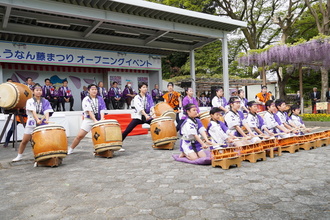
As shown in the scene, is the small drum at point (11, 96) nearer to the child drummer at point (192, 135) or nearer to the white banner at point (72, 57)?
the child drummer at point (192, 135)

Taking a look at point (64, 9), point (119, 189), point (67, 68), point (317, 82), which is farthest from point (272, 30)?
point (119, 189)

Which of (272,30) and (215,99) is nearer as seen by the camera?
(215,99)

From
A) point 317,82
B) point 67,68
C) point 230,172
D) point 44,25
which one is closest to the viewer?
point 230,172

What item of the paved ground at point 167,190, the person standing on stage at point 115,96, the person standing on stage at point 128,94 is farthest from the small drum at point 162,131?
the person standing on stage at point 128,94

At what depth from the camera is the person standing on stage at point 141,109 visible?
20.4 feet

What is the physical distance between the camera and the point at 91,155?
5.80 meters

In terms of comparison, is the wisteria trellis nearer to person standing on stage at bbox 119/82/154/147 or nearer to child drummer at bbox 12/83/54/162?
person standing on stage at bbox 119/82/154/147

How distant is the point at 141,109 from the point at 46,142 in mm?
2277

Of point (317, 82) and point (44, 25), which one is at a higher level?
point (44, 25)

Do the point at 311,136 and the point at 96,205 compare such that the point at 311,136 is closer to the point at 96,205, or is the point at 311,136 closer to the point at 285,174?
the point at 285,174

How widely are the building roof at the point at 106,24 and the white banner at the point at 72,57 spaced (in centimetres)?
28

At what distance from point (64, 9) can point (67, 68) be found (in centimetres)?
560

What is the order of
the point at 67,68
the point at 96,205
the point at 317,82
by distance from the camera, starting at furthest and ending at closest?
1. the point at 317,82
2. the point at 67,68
3. the point at 96,205

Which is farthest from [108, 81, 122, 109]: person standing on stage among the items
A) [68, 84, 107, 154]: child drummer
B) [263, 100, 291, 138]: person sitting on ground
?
[263, 100, 291, 138]: person sitting on ground
